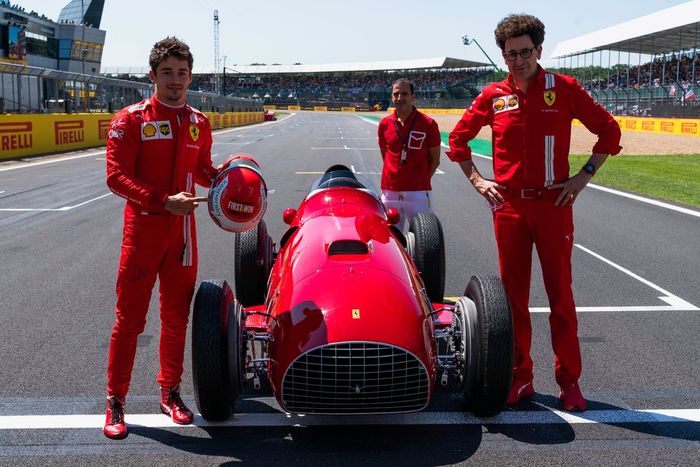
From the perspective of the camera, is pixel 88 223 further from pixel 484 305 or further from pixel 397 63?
pixel 397 63

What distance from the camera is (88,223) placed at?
11258mm

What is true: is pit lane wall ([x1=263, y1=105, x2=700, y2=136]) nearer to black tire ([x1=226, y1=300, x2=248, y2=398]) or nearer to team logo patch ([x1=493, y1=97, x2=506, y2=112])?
team logo patch ([x1=493, y1=97, x2=506, y2=112])

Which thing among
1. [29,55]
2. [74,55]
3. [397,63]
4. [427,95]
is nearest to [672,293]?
[29,55]

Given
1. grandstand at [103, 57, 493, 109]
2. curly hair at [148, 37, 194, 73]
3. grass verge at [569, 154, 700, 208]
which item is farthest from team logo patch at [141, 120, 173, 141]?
grandstand at [103, 57, 493, 109]

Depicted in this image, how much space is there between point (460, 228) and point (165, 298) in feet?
23.7

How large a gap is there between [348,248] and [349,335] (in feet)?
2.80

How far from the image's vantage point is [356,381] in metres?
3.53

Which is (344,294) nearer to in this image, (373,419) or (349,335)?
(349,335)

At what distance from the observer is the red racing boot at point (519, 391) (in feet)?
14.2

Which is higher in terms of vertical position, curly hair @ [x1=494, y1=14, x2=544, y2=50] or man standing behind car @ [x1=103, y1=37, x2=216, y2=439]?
curly hair @ [x1=494, y1=14, x2=544, y2=50]

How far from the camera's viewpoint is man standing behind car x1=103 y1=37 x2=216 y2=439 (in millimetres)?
3867

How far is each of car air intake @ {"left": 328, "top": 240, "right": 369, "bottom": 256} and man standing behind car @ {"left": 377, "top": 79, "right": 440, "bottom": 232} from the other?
9.33 feet

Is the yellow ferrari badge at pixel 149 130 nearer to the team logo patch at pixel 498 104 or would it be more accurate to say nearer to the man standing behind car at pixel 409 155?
the team logo patch at pixel 498 104

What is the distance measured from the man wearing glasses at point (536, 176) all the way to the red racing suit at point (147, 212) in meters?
1.81
